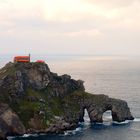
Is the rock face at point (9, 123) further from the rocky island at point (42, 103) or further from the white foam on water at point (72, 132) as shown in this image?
the white foam on water at point (72, 132)

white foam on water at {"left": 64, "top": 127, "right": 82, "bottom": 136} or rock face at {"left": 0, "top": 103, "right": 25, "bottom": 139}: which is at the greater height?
rock face at {"left": 0, "top": 103, "right": 25, "bottom": 139}

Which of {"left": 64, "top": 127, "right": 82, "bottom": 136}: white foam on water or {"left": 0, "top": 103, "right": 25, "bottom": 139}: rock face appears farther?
{"left": 64, "top": 127, "right": 82, "bottom": 136}: white foam on water

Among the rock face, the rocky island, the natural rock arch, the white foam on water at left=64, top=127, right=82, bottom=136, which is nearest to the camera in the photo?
the rock face

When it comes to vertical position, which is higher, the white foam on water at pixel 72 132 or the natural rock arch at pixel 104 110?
the natural rock arch at pixel 104 110

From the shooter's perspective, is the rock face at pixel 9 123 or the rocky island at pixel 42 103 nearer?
the rock face at pixel 9 123

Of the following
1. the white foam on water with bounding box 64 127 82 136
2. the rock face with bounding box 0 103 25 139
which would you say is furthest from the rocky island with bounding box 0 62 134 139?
the white foam on water with bounding box 64 127 82 136

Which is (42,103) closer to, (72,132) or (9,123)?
(72,132)

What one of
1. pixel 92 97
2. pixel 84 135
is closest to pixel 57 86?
pixel 92 97

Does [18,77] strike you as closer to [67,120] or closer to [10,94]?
[10,94]

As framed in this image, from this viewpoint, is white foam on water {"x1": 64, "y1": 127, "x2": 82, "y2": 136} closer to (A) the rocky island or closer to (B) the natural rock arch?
(A) the rocky island

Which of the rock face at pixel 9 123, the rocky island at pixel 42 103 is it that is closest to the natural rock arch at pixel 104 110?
the rocky island at pixel 42 103
